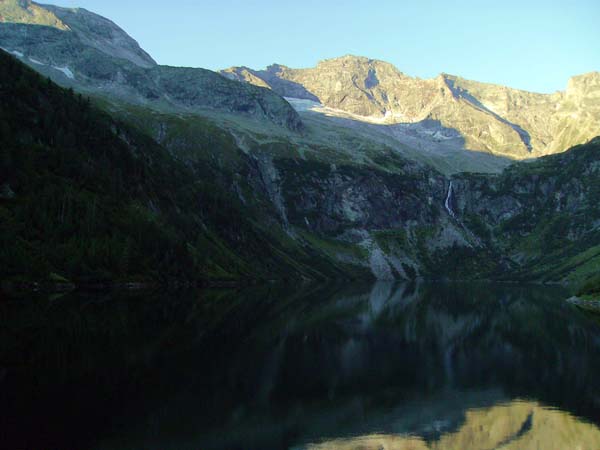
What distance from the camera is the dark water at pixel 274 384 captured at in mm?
37594

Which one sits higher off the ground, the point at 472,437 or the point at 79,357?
the point at 472,437

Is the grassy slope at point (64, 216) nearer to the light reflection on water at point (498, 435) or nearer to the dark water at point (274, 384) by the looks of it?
the dark water at point (274, 384)

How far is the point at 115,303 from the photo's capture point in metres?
108

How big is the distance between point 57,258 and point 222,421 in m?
107

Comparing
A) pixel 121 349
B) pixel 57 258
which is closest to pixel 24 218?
pixel 57 258

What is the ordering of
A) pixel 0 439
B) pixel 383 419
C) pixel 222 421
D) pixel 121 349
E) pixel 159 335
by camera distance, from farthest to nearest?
pixel 159 335
pixel 121 349
pixel 383 419
pixel 222 421
pixel 0 439

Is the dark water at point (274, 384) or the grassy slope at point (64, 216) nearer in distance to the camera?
the dark water at point (274, 384)

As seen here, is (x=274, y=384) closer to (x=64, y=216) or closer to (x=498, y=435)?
(x=498, y=435)

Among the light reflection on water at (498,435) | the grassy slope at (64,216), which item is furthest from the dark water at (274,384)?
the grassy slope at (64,216)

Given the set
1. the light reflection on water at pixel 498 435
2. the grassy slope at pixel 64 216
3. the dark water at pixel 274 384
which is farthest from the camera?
the grassy slope at pixel 64 216

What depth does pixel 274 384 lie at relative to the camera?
173 feet

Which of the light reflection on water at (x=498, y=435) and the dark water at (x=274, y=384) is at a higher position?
the light reflection on water at (x=498, y=435)

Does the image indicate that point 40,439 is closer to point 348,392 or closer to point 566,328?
point 348,392

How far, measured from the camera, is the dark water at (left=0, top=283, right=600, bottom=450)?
37.6m
